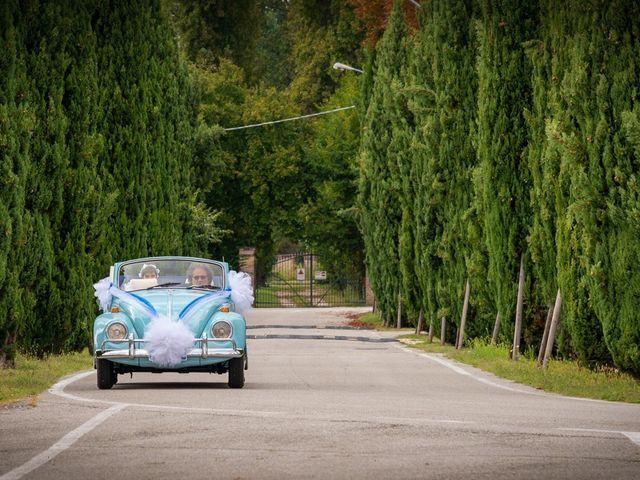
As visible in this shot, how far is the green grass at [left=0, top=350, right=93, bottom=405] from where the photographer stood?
16.9m

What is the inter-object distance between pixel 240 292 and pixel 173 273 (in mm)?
947

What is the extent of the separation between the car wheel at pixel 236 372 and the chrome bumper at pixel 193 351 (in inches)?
10.1

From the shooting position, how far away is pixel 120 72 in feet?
104

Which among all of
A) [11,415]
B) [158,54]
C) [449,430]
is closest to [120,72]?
[158,54]

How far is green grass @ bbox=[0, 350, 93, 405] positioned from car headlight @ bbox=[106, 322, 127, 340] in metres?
1.08

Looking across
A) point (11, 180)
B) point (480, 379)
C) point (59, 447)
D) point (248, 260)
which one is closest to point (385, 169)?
point (480, 379)

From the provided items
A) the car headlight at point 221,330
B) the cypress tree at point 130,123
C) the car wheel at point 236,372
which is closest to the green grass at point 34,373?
the car headlight at point 221,330

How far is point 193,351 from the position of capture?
1758 cm

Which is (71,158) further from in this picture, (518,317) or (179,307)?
(179,307)

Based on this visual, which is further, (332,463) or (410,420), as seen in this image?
(410,420)

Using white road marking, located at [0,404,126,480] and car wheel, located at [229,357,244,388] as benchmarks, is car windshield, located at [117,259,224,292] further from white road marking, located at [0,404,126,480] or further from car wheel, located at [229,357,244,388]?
white road marking, located at [0,404,126,480]

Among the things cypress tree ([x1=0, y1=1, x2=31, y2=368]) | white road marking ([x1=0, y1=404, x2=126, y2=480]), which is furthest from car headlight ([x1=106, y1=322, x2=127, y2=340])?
cypress tree ([x1=0, y1=1, x2=31, y2=368])

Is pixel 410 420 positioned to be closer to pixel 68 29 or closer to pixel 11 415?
pixel 11 415

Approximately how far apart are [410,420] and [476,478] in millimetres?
3725
